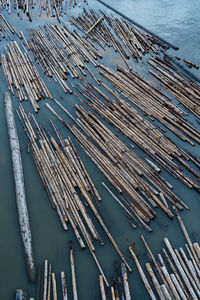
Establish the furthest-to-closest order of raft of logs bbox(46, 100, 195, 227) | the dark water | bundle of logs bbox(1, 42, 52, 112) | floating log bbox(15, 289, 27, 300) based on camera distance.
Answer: bundle of logs bbox(1, 42, 52, 112), raft of logs bbox(46, 100, 195, 227), the dark water, floating log bbox(15, 289, 27, 300)

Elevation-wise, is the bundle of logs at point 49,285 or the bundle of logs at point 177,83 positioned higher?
the bundle of logs at point 177,83

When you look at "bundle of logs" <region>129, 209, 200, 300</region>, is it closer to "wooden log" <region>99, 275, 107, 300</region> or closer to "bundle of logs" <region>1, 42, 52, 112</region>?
"wooden log" <region>99, 275, 107, 300</region>

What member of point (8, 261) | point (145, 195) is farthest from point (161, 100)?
point (8, 261)

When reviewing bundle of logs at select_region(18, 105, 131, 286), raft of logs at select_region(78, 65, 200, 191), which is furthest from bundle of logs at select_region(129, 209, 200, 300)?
raft of logs at select_region(78, 65, 200, 191)

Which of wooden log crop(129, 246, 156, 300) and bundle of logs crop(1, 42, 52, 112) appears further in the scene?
bundle of logs crop(1, 42, 52, 112)

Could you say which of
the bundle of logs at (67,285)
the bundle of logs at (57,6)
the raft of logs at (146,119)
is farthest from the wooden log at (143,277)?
the bundle of logs at (57,6)

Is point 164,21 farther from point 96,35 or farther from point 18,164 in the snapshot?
point 18,164

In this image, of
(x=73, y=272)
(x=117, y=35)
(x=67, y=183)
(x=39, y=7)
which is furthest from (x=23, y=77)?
(x=39, y=7)

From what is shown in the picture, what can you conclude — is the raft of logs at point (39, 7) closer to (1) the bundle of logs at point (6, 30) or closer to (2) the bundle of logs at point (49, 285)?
(1) the bundle of logs at point (6, 30)
